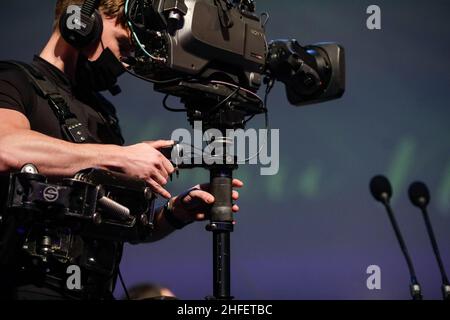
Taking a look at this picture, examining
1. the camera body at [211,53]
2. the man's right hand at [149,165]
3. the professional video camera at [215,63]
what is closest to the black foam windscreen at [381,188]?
the camera body at [211,53]

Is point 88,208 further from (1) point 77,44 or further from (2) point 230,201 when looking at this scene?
(1) point 77,44

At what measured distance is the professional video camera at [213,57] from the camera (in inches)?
53.7

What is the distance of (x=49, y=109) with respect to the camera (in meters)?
1.50

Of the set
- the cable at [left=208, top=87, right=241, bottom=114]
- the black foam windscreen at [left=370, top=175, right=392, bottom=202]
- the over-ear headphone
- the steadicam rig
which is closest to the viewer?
the steadicam rig

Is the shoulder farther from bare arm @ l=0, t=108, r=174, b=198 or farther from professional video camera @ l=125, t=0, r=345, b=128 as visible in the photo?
professional video camera @ l=125, t=0, r=345, b=128

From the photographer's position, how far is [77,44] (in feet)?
5.12

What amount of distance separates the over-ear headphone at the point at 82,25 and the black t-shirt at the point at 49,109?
0.14 m

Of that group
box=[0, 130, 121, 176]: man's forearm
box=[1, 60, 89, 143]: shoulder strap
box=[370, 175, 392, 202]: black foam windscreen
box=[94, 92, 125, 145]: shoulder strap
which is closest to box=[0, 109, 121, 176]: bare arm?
box=[0, 130, 121, 176]: man's forearm

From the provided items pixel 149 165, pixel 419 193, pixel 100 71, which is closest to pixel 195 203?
pixel 149 165

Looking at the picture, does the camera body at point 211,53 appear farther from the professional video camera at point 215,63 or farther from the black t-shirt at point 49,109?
the black t-shirt at point 49,109

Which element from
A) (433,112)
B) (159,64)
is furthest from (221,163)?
(433,112)

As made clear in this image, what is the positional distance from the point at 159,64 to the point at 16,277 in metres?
0.59

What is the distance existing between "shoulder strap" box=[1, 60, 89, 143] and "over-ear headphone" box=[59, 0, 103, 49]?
0.14 m

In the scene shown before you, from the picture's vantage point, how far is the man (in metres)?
1.30
